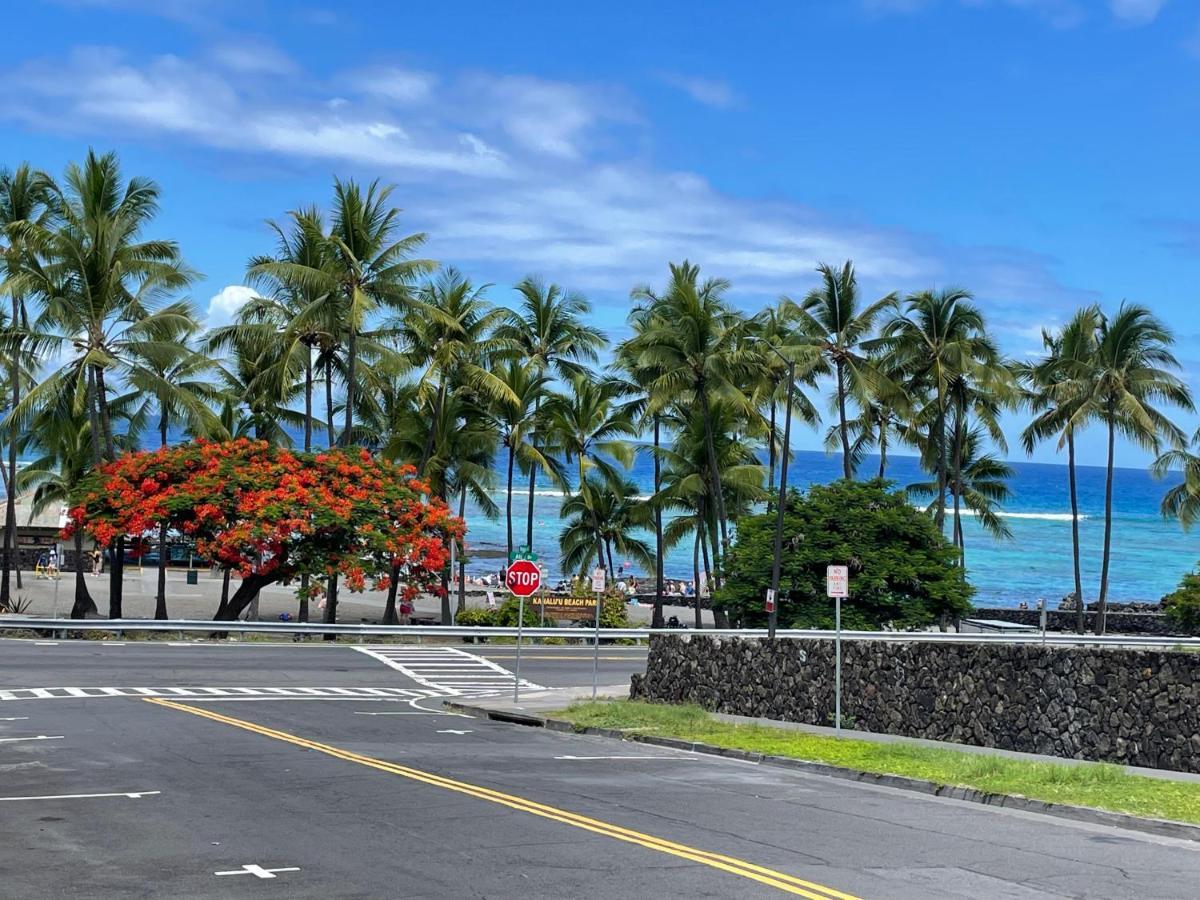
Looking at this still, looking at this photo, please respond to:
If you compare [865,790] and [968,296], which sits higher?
[968,296]

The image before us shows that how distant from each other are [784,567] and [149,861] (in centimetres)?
3723

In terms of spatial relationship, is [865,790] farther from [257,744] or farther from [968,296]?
[968,296]

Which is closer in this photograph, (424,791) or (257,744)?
(424,791)

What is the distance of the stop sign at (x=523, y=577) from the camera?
28.7 m

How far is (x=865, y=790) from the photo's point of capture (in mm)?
18125

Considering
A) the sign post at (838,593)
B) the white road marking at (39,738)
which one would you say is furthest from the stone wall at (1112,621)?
the white road marking at (39,738)

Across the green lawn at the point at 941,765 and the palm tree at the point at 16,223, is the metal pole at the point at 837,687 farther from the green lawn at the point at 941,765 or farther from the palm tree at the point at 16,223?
the palm tree at the point at 16,223

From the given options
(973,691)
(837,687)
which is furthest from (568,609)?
(973,691)

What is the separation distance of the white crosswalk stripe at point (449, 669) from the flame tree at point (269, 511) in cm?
458

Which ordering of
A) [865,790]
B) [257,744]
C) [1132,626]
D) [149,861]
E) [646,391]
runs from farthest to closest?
[1132,626] < [646,391] < [257,744] < [865,790] < [149,861]

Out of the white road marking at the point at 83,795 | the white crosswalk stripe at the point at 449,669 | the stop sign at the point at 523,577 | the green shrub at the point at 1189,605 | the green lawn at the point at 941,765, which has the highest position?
the stop sign at the point at 523,577

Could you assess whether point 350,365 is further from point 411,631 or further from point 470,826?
point 470,826

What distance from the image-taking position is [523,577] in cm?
2905

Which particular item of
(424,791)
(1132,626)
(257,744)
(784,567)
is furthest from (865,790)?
(1132,626)
